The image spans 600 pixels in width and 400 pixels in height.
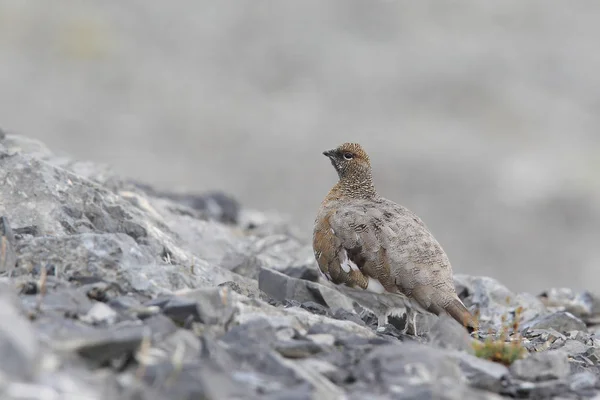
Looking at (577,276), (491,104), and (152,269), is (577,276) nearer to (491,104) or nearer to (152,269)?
(491,104)

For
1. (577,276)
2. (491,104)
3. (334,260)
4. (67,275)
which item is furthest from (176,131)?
(67,275)

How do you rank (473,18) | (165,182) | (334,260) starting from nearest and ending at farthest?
1. (334,260)
2. (165,182)
3. (473,18)

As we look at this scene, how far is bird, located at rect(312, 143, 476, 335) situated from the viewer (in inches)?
319

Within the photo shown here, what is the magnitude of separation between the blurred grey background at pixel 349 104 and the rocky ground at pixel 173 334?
13535 millimetres

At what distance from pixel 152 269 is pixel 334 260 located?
2.29 meters

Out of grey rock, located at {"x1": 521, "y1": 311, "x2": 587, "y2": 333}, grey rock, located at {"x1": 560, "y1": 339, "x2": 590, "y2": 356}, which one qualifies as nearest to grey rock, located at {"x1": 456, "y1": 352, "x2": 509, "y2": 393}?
grey rock, located at {"x1": 560, "y1": 339, "x2": 590, "y2": 356}

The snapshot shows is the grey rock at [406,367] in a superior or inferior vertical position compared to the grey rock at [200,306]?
superior

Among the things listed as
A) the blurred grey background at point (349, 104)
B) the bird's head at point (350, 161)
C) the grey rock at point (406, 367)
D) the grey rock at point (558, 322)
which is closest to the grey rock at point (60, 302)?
the grey rock at point (406, 367)

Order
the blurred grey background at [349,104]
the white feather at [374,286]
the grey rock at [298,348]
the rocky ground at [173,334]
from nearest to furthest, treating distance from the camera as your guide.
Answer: the rocky ground at [173,334]
the grey rock at [298,348]
the white feather at [374,286]
the blurred grey background at [349,104]

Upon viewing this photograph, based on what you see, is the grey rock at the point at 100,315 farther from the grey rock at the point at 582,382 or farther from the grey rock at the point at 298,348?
the grey rock at the point at 582,382

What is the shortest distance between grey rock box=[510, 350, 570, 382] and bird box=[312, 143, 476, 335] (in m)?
1.46

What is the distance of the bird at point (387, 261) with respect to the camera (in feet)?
26.6

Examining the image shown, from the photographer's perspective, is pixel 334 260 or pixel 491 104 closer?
pixel 334 260

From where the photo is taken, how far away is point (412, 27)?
38375 mm
